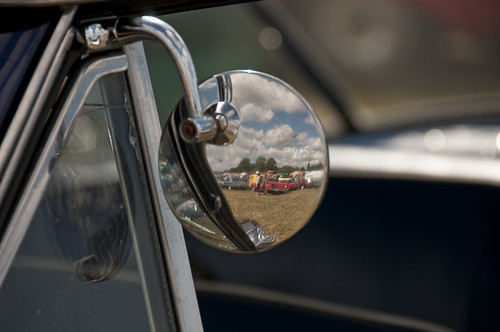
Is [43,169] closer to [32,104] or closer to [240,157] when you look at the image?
[32,104]

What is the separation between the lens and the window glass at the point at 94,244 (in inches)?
35.4

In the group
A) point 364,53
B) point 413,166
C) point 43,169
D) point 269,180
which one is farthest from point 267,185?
point 364,53

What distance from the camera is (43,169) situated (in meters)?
0.88

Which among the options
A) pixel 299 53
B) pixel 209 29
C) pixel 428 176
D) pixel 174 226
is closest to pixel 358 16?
pixel 299 53

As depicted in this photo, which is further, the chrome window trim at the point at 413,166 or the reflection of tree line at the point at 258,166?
the chrome window trim at the point at 413,166

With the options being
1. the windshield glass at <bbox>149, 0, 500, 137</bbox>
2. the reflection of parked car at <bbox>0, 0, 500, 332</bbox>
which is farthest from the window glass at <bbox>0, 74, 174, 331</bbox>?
the windshield glass at <bbox>149, 0, 500, 137</bbox>

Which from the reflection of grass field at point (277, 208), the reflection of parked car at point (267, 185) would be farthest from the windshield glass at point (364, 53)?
the reflection of grass field at point (277, 208)

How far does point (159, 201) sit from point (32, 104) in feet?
0.89

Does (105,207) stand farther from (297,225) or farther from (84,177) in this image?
(297,225)

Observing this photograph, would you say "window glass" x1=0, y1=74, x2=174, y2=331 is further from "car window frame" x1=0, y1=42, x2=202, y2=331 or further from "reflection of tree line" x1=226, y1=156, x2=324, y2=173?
"reflection of tree line" x1=226, y1=156, x2=324, y2=173

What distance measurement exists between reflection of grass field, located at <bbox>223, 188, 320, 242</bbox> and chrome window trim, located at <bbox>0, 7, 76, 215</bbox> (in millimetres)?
241

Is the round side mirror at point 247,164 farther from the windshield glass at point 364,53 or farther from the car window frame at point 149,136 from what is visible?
the windshield glass at point 364,53

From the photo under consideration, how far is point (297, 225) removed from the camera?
87 cm

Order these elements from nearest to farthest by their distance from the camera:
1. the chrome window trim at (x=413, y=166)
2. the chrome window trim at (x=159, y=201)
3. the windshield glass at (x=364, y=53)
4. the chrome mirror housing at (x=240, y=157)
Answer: the chrome mirror housing at (x=240, y=157)
the chrome window trim at (x=159, y=201)
the chrome window trim at (x=413, y=166)
the windshield glass at (x=364, y=53)
